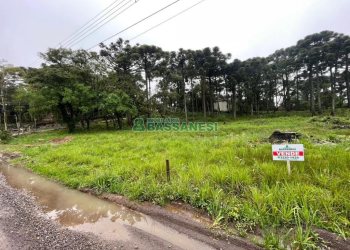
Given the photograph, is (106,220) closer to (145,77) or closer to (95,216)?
(95,216)

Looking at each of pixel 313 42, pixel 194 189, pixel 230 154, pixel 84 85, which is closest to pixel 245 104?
pixel 313 42

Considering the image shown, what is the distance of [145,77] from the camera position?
81.5 feet

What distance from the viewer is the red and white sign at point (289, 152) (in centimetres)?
395

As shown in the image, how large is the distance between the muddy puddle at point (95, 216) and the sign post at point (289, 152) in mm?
2369

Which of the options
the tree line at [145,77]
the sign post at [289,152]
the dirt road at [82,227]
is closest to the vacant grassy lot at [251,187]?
the sign post at [289,152]

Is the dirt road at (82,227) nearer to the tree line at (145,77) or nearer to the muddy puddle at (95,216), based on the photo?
the muddy puddle at (95,216)

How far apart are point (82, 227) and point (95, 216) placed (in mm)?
390

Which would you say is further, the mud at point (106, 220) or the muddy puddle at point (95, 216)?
the muddy puddle at point (95, 216)

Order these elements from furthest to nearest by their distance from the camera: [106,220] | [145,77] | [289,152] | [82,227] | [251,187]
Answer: [145,77]
[289,152]
[251,187]
[106,220]
[82,227]

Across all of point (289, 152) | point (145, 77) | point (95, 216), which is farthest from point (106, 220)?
point (145, 77)

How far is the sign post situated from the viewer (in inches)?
156

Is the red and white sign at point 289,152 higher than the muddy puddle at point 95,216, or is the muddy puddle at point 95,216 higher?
the red and white sign at point 289,152

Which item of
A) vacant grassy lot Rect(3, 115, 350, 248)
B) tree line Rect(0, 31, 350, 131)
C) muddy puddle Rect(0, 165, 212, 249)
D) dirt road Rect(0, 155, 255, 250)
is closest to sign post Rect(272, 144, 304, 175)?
vacant grassy lot Rect(3, 115, 350, 248)

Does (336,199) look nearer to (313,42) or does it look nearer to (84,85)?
(84,85)
